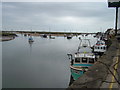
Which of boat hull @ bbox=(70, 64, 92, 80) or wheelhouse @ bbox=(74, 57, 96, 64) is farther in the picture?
wheelhouse @ bbox=(74, 57, 96, 64)

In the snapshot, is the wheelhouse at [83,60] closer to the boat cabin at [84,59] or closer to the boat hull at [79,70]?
the boat cabin at [84,59]

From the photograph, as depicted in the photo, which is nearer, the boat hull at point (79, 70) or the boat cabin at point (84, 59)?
the boat hull at point (79, 70)

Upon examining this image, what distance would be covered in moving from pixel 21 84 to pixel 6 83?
198cm

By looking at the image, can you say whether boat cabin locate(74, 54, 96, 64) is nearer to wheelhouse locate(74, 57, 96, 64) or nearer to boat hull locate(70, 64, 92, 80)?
wheelhouse locate(74, 57, 96, 64)

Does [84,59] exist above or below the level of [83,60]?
above

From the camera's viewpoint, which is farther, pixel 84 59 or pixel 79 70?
pixel 84 59

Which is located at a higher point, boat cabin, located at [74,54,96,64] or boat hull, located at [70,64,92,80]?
boat cabin, located at [74,54,96,64]

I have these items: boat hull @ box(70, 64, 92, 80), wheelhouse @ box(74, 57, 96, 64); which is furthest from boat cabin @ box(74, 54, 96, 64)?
boat hull @ box(70, 64, 92, 80)

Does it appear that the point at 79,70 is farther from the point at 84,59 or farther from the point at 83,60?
the point at 84,59

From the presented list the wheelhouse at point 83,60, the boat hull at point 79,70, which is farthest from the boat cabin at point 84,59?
the boat hull at point 79,70

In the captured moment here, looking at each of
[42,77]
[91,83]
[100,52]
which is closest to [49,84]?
[42,77]

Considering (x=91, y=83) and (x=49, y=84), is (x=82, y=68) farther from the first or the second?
(x=91, y=83)

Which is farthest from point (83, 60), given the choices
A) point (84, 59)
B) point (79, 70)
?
point (79, 70)

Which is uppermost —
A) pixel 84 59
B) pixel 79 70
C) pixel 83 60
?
pixel 84 59
